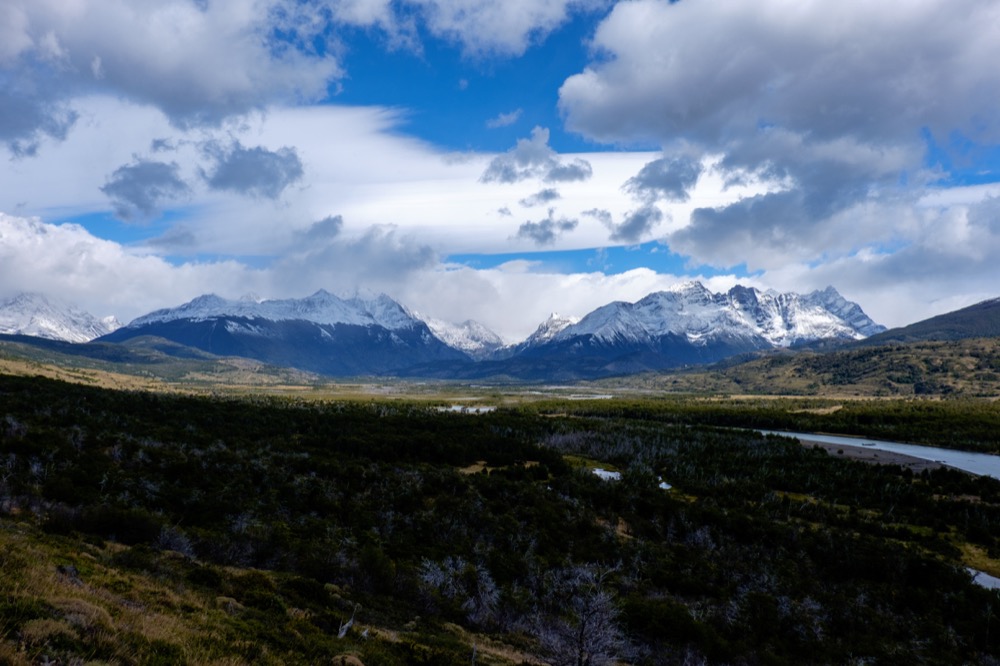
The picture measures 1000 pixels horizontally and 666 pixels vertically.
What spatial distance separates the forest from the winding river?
22577 mm

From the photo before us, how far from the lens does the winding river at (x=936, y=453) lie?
118m

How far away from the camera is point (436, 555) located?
46.8m

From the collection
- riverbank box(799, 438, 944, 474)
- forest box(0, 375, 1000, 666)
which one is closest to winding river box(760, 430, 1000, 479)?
riverbank box(799, 438, 944, 474)

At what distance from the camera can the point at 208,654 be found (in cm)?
1644

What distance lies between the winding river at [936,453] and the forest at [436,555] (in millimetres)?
22577

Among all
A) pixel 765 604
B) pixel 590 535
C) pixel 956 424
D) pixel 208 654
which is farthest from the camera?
pixel 956 424

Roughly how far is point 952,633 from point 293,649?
53926 mm

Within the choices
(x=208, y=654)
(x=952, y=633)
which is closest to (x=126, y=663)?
(x=208, y=654)

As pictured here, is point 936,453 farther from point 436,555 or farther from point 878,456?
point 436,555

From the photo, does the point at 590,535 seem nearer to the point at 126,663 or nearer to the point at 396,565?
the point at 396,565

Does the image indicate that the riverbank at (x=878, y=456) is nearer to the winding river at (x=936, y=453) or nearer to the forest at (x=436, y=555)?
the winding river at (x=936, y=453)

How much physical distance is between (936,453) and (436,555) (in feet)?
495

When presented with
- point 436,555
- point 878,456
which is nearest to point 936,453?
point 878,456

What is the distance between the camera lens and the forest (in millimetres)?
21469
